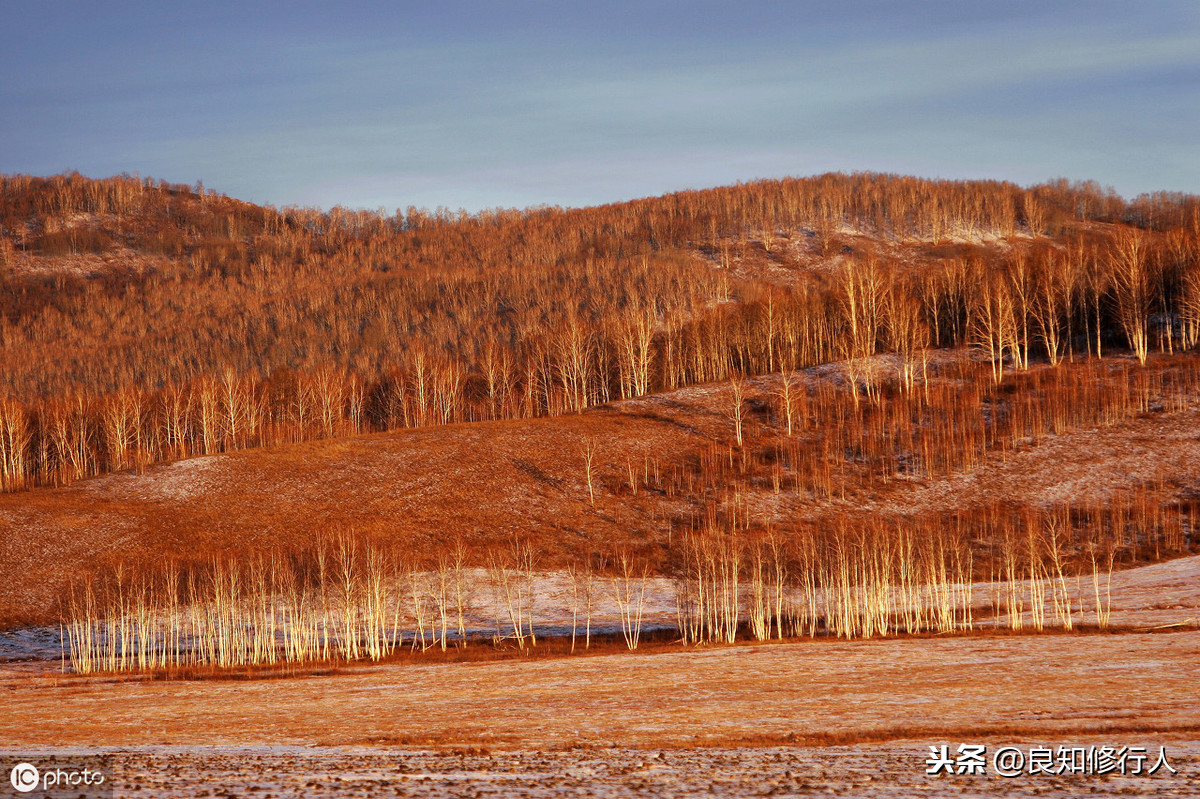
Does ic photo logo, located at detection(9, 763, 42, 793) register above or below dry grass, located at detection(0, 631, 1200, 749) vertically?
above

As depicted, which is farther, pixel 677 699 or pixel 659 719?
pixel 677 699

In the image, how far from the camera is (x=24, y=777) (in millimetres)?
23328

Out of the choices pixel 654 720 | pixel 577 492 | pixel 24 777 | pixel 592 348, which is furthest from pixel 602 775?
pixel 592 348

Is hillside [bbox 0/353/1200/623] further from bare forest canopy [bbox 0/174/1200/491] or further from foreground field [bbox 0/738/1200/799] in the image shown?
foreground field [bbox 0/738/1200/799]

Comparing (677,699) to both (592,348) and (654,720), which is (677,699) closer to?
(654,720)

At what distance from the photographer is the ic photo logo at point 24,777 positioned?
2230 centimetres

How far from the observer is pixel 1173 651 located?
41.0 metres

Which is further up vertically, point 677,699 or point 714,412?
point 714,412

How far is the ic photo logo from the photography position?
73.2 feet

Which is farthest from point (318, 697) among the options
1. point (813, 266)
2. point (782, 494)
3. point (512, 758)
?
point (813, 266)

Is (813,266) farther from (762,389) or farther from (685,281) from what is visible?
(762,389)

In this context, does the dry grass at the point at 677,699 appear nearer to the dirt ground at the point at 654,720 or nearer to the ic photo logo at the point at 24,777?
the dirt ground at the point at 654,720

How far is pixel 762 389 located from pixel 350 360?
265 ft

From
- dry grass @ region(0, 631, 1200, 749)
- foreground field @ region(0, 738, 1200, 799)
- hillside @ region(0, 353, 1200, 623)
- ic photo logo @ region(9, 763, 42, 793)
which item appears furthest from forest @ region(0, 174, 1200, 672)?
ic photo logo @ region(9, 763, 42, 793)
